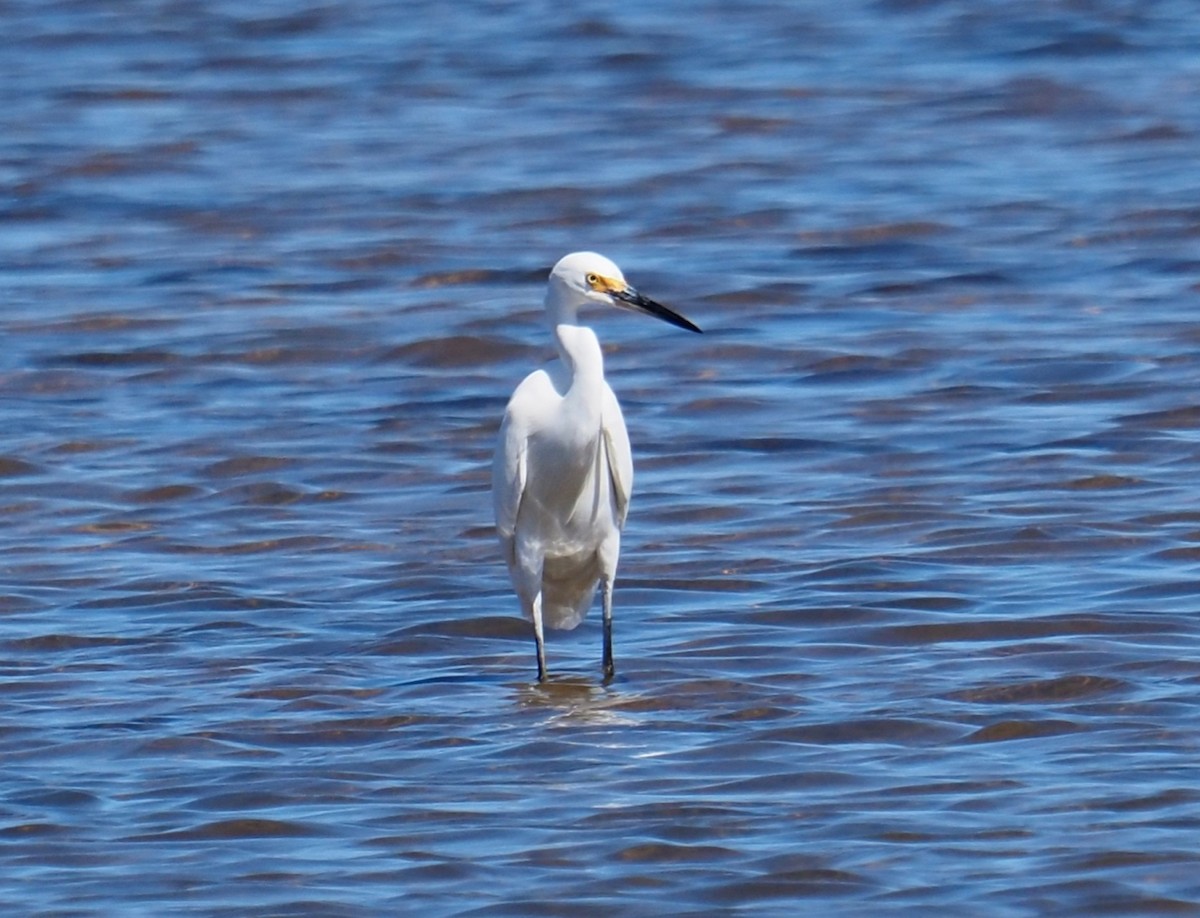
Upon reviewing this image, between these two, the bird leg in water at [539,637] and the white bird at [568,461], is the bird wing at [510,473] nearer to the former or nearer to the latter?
the white bird at [568,461]

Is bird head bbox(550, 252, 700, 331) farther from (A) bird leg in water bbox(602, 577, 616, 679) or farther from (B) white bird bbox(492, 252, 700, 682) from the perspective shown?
(A) bird leg in water bbox(602, 577, 616, 679)

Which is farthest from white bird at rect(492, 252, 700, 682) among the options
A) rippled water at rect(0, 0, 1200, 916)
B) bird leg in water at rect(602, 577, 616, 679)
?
rippled water at rect(0, 0, 1200, 916)

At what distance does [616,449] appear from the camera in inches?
296

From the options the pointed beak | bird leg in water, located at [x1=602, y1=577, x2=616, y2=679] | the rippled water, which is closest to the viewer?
the rippled water

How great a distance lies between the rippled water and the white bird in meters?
0.28

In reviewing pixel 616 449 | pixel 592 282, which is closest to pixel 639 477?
pixel 616 449

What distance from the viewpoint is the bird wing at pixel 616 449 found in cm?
750

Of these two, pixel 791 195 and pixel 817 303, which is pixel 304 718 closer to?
pixel 817 303

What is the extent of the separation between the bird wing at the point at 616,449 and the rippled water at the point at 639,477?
0.46m

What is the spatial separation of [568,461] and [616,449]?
0.50ft

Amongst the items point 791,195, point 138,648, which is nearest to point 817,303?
point 791,195

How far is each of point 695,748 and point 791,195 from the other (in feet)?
28.4

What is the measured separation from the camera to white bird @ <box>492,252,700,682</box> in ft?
24.2

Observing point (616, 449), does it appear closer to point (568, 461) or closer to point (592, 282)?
point (568, 461)
